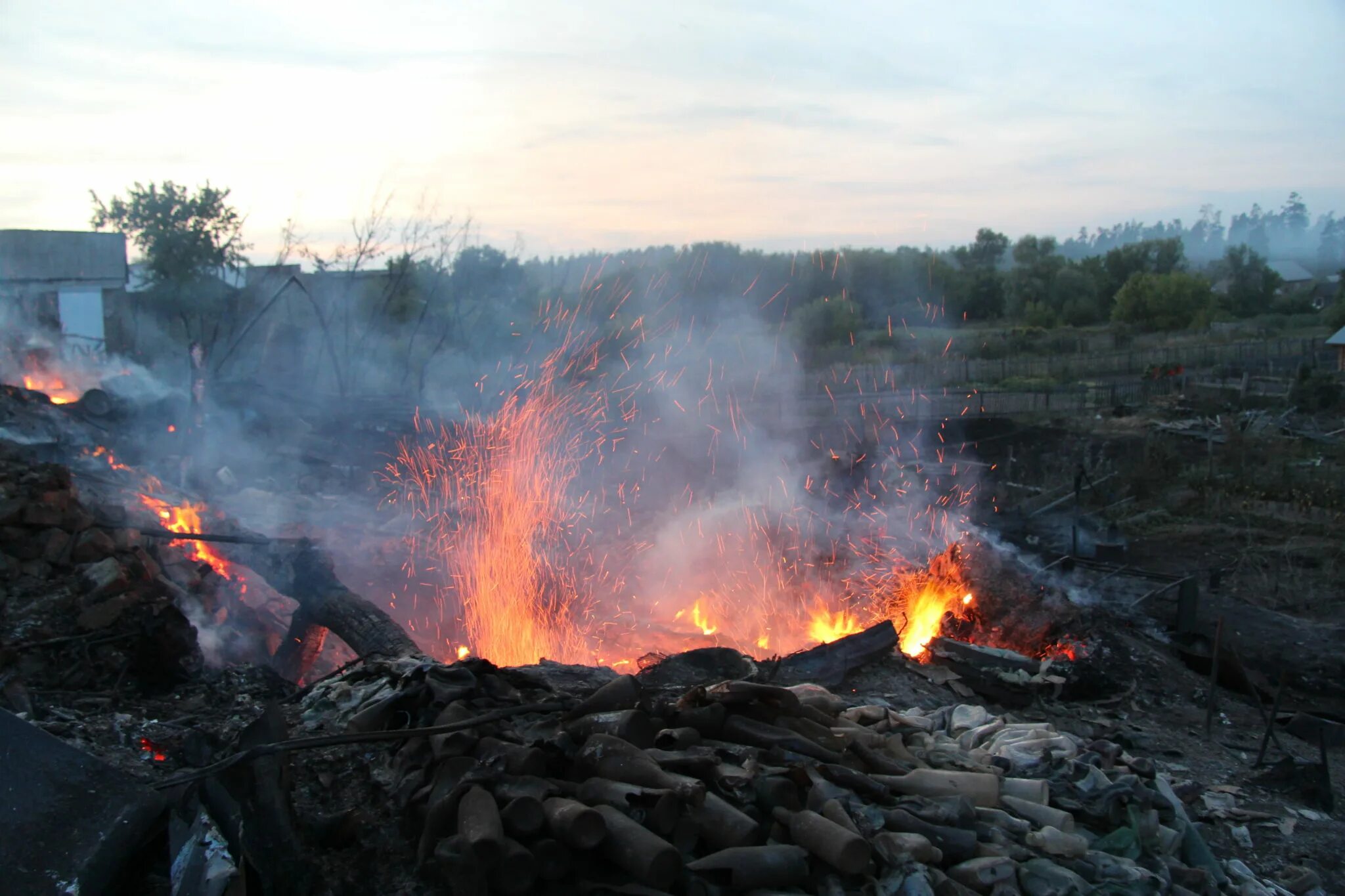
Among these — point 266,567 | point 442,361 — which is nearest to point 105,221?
point 442,361

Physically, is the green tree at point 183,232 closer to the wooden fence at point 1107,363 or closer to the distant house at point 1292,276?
the wooden fence at point 1107,363

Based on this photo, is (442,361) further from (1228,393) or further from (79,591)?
(1228,393)

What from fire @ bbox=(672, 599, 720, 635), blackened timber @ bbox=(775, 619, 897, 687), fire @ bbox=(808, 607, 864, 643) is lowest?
fire @ bbox=(672, 599, 720, 635)

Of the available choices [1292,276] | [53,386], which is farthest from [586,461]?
[1292,276]

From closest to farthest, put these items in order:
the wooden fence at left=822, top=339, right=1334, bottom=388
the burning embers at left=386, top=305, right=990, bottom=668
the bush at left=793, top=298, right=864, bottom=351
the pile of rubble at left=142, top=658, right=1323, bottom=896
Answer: the pile of rubble at left=142, top=658, right=1323, bottom=896 → the burning embers at left=386, top=305, right=990, bottom=668 → the wooden fence at left=822, top=339, right=1334, bottom=388 → the bush at left=793, top=298, right=864, bottom=351

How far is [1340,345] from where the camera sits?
1065 inches

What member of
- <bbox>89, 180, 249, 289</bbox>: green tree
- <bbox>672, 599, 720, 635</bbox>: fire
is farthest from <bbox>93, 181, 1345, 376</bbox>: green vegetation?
<bbox>672, 599, 720, 635</bbox>: fire

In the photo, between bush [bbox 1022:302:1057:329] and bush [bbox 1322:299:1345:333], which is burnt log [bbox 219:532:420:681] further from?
bush [bbox 1022:302:1057:329]

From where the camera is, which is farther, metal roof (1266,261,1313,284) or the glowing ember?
metal roof (1266,261,1313,284)

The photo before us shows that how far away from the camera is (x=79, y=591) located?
634 cm

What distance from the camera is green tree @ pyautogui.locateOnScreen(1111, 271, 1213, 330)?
39.8m

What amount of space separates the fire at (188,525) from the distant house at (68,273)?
1580 centimetres

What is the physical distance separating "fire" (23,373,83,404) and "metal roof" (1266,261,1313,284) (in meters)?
61.5

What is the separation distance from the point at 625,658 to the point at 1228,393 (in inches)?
892
